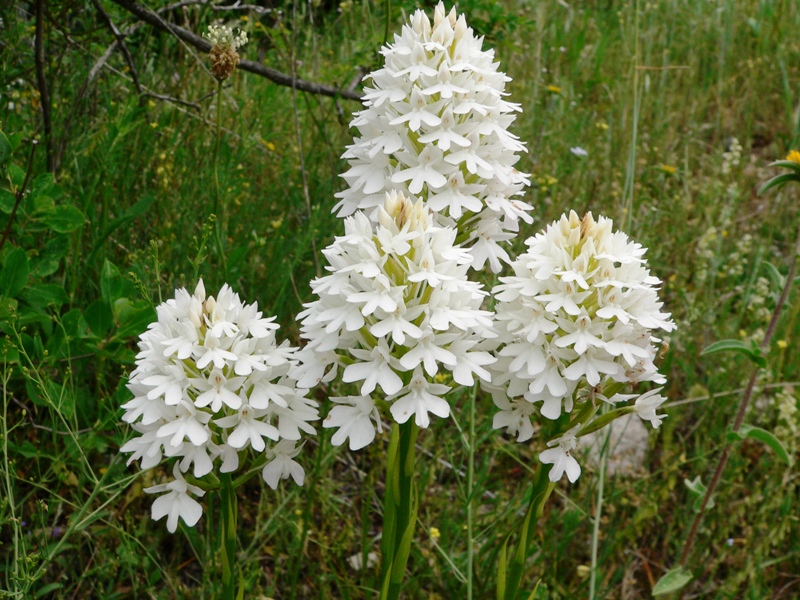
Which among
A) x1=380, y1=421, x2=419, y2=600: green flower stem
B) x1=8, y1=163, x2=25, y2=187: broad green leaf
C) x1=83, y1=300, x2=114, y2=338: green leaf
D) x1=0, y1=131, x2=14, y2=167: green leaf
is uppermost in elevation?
x1=0, y1=131, x2=14, y2=167: green leaf

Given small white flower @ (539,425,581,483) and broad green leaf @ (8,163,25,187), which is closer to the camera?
small white flower @ (539,425,581,483)

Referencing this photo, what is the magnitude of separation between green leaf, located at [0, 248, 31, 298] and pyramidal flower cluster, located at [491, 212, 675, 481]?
1116 millimetres

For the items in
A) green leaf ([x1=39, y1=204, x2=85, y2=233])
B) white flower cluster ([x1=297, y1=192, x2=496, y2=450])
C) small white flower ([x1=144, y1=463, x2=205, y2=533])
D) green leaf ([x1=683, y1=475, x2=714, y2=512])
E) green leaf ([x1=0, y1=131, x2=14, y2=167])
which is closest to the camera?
white flower cluster ([x1=297, y1=192, x2=496, y2=450])

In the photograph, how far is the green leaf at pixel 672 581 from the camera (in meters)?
2.23

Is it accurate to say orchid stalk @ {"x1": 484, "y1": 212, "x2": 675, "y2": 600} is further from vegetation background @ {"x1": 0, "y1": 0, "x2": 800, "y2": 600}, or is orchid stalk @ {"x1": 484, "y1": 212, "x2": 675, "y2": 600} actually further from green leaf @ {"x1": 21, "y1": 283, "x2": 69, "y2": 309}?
green leaf @ {"x1": 21, "y1": 283, "x2": 69, "y2": 309}

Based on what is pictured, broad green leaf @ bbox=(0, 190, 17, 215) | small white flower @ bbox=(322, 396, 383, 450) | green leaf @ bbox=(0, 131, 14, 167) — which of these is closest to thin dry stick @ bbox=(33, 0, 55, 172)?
broad green leaf @ bbox=(0, 190, 17, 215)

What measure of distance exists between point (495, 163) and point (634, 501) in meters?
1.57

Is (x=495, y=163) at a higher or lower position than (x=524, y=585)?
higher

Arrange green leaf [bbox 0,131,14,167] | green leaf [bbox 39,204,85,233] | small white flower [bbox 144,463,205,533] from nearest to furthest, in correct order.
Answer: small white flower [bbox 144,463,205,533] < green leaf [bbox 0,131,14,167] < green leaf [bbox 39,204,85,233]

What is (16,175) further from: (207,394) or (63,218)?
(207,394)

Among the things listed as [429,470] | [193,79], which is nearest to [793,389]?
[429,470]

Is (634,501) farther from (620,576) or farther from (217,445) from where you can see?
(217,445)

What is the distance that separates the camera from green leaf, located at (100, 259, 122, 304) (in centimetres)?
196

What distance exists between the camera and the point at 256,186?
348 cm
